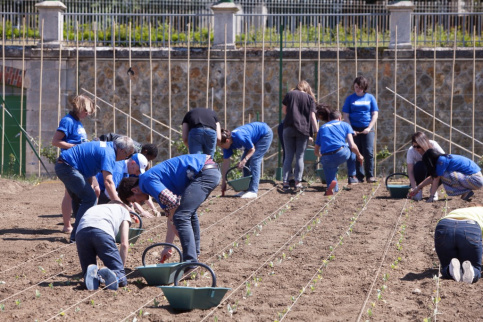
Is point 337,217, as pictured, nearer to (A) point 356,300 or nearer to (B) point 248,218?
(B) point 248,218

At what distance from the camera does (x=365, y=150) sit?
1175 centimetres

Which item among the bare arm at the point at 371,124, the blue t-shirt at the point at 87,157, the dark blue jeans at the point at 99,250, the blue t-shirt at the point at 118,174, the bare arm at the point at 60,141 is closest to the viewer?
the dark blue jeans at the point at 99,250

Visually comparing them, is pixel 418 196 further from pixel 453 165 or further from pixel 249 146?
pixel 249 146

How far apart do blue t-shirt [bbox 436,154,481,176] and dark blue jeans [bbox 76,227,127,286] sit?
4712 millimetres

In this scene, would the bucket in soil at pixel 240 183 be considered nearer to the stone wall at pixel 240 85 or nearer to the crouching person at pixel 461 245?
the stone wall at pixel 240 85

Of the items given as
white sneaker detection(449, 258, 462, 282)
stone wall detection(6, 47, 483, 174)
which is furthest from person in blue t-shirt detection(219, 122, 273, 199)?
white sneaker detection(449, 258, 462, 282)

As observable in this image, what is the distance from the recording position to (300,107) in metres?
11.0

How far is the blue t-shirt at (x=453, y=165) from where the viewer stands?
31.7 ft

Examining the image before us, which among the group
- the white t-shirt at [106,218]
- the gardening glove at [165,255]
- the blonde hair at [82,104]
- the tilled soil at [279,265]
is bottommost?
the tilled soil at [279,265]

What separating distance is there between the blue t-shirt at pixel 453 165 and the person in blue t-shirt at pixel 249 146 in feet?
7.66

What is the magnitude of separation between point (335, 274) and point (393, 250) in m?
1.19

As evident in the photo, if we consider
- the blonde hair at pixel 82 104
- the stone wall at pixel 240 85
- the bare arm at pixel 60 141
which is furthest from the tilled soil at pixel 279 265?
the stone wall at pixel 240 85

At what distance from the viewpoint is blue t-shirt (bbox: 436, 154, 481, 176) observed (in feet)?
31.7

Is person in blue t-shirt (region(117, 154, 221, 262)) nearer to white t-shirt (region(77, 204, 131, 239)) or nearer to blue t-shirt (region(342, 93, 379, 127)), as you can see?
white t-shirt (region(77, 204, 131, 239))
